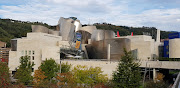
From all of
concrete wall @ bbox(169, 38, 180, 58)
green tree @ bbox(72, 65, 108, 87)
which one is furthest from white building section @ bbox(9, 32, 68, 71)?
concrete wall @ bbox(169, 38, 180, 58)

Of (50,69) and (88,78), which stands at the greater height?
(50,69)

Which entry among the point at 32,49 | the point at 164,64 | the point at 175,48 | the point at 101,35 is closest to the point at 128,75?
the point at 164,64

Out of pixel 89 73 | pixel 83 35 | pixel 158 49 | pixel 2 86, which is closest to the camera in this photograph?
pixel 2 86

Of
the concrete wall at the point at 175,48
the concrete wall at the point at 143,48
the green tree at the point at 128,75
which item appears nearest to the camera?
the green tree at the point at 128,75

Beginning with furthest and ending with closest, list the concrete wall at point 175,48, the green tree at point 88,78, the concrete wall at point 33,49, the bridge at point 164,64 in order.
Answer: the concrete wall at point 175,48 < the concrete wall at point 33,49 < the bridge at point 164,64 < the green tree at point 88,78

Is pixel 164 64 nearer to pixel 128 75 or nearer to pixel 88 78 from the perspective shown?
pixel 88 78

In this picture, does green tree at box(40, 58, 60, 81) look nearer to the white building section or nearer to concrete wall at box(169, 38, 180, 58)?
the white building section

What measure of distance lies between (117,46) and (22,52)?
22500 mm

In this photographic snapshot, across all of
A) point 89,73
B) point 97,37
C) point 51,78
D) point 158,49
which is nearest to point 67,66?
point 51,78

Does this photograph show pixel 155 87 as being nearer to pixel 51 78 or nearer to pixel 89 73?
pixel 89 73

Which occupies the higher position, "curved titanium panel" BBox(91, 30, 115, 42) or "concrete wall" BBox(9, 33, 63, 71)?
"curved titanium panel" BBox(91, 30, 115, 42)

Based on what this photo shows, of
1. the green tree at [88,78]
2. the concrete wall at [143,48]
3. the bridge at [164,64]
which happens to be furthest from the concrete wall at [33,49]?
the concrete wall at [143,48]

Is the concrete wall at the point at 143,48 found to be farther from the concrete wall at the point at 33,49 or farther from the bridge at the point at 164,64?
the concrete wall at the point at 33,49

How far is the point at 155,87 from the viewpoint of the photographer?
3047 centimetres
